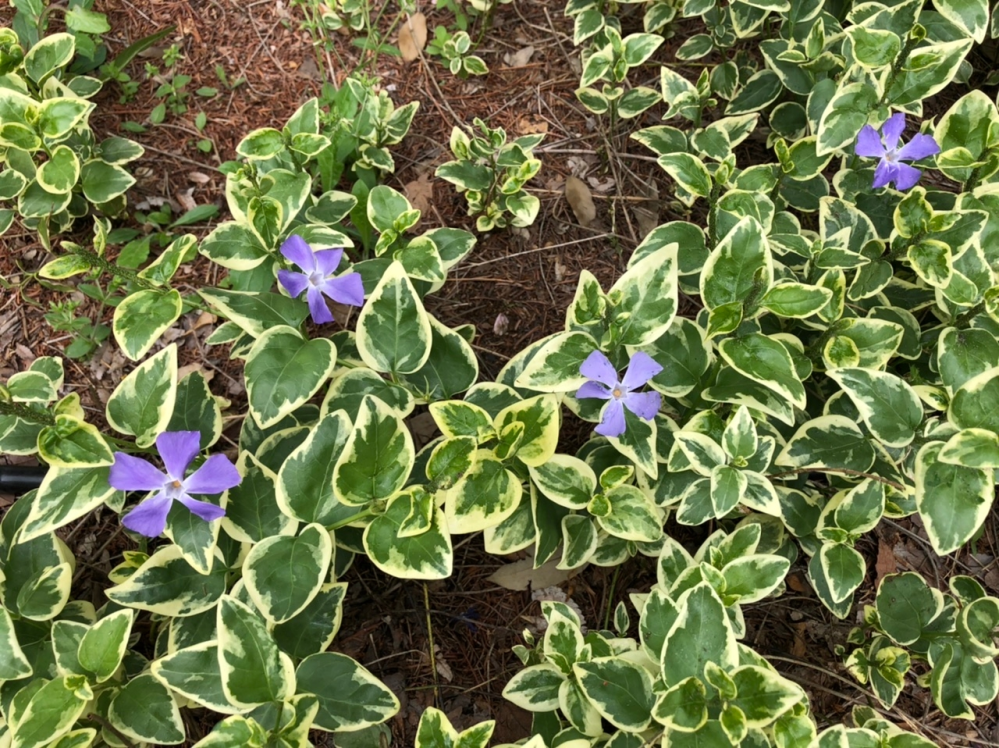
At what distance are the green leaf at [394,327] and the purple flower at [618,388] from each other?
1.60 feet

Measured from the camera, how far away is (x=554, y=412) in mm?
2041

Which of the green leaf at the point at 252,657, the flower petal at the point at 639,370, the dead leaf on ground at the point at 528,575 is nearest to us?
the green leaf at the point at 252,657

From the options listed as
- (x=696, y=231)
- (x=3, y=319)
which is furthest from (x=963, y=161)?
(x=3, y=319)

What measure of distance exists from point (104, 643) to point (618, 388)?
1.54 m

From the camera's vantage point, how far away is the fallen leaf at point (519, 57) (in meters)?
3.35

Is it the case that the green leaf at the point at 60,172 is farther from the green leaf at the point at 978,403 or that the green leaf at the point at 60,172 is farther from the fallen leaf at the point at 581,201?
the green leaf at the point at 978,403

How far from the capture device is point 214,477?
1.92 metres

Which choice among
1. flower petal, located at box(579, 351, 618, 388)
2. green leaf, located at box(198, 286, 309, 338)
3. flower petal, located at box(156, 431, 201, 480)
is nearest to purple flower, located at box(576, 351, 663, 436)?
flower petal, located at box(579, 351, 618, 388)

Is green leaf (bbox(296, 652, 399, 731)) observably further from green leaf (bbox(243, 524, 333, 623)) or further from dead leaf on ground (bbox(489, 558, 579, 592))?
dead leaf on ground (bbox(489, 558, 579, 592))

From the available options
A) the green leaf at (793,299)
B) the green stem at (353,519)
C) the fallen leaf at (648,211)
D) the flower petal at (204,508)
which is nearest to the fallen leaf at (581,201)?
the fallen leaf at (648,211)

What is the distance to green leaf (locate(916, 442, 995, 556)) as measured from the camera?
1860 millimetres

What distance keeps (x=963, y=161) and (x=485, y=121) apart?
1.85 metres

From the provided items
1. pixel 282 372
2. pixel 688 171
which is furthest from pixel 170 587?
pixel 688 171

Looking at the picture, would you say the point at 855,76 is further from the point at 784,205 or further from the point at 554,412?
the point at 554,412
